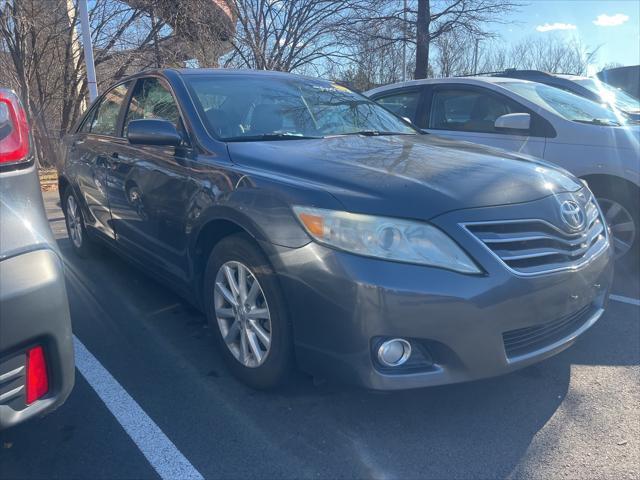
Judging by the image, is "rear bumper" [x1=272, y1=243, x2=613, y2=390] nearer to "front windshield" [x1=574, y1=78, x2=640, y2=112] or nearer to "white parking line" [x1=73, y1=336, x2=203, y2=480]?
"white parking line" [x1=73, y1=336, x2=203, y2=480]

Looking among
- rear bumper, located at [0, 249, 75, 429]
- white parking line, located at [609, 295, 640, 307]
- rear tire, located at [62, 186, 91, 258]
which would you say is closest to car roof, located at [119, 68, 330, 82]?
rear tire, located at [62, 186, 91, 258]

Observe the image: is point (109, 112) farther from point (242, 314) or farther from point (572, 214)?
point (572, 214)

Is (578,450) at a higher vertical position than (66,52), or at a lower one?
lower

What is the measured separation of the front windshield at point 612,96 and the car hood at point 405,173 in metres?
3.56

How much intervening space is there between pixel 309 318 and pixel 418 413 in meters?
0.75

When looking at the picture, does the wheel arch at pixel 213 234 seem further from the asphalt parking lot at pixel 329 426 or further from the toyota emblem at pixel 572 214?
the toyota emblem at pixel 572 214

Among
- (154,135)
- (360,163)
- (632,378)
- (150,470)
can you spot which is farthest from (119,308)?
(632,378)

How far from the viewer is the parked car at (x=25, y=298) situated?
1.68 metres

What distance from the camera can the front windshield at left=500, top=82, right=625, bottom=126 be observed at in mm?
4957

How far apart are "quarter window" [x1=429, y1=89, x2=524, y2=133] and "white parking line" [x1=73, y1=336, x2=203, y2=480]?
13.0 feet

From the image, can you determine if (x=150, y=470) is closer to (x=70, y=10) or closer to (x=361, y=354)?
(x=361, y=354)

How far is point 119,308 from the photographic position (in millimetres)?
3986

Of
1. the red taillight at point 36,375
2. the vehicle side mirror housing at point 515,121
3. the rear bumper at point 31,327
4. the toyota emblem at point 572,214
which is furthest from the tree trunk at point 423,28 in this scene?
the red taillight at point 36,375

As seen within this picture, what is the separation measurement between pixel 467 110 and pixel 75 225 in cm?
392
